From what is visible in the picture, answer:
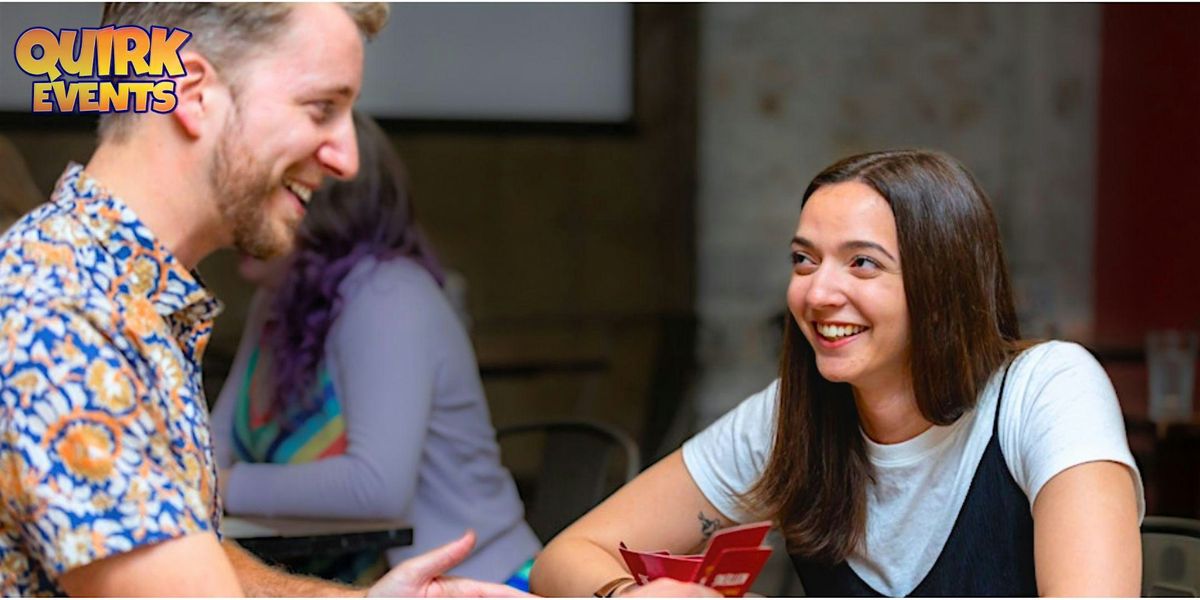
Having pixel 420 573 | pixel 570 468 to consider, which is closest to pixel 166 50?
pixel 420 573

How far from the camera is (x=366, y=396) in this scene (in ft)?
8.12

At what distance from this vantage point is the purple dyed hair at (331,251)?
2.60m

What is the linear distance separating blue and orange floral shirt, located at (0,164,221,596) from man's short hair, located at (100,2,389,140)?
0.69 ft

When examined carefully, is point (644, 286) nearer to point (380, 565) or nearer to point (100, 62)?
point (380, 565)

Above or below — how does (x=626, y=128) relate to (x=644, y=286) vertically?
above

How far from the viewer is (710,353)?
19.1 ft

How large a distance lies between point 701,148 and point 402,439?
138 inches

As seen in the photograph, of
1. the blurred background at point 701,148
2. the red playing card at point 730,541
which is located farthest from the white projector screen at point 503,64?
the red playing card at point 730,541

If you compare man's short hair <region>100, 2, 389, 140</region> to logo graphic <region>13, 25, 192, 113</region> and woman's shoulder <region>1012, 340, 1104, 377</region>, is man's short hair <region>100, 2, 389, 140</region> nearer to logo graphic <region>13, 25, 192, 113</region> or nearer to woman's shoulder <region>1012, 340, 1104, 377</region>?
logo graphic <region>13, 25, 192, 113</region>

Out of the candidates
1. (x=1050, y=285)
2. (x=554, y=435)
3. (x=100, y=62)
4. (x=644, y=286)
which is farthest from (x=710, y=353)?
(x=100, y=62)

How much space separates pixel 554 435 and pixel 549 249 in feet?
9.92

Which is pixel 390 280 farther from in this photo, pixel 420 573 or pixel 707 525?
pixel 420 573

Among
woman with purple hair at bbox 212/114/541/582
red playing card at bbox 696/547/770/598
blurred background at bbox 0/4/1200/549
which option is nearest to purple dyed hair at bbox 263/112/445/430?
woman with purple hair at bbox 212/114/541/582

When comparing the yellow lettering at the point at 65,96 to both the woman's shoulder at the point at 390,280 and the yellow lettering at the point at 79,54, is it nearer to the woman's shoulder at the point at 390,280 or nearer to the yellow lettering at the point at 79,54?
the yellow lettering at the point at 79,54
